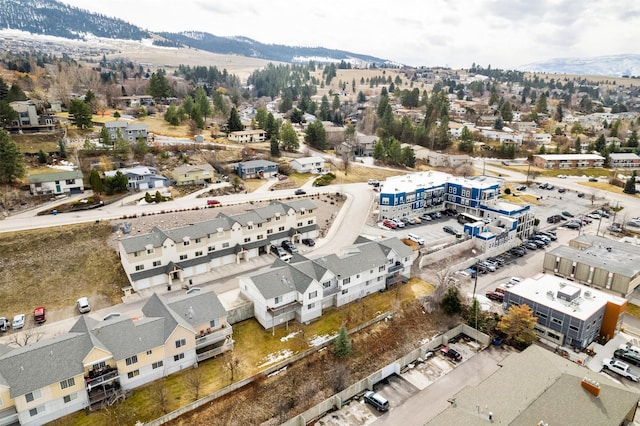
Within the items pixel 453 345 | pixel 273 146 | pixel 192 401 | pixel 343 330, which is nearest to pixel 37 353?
pixel 192 401

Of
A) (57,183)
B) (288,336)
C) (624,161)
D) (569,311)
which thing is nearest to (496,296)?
(569,311)

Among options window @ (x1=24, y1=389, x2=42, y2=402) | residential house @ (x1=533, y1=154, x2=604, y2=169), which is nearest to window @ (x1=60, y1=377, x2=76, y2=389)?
window @ (x1=24, y1=389, x2=42, y2=402)

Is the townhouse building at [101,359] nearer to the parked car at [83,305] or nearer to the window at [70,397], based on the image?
the window at [70,397]

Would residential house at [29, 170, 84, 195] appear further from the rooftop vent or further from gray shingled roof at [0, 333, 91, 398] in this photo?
the rooftop vent

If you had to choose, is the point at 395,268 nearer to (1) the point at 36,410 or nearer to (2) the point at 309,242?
(2) the point at 309,242

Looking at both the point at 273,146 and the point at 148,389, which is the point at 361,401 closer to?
the point at 148,389
